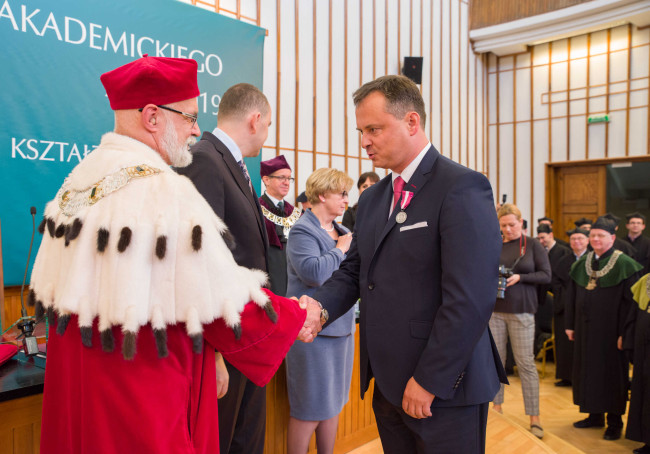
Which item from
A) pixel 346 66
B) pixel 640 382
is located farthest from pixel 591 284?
pixel 346 66

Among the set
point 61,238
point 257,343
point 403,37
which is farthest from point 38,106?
point 403,37

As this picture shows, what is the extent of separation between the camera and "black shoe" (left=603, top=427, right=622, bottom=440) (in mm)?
3770

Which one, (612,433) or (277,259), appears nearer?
(277,259)

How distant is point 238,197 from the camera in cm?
171

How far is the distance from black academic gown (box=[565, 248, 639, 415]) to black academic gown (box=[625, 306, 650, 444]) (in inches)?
10.1

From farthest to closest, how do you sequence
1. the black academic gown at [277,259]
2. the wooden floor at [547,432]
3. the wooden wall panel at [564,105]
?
the wooden wall panel at [564,105] < the wooden floor at [547,432] < the black academic gown at [277,259]

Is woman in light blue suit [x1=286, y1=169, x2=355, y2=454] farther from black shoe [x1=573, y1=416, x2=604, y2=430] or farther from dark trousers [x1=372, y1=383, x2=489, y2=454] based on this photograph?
black shoe [x1=573, y1=416, x2=604, y2=430]

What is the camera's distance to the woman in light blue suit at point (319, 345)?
2.36 meters

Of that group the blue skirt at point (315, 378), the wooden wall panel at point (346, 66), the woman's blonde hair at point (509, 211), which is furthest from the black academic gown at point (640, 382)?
the wooden wall panel at point (346, 66)

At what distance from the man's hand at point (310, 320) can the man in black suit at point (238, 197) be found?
0.82ft

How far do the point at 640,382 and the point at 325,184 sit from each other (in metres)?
2.78

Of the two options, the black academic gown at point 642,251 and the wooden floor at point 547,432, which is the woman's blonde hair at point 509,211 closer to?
the wooden floor at point 547,432

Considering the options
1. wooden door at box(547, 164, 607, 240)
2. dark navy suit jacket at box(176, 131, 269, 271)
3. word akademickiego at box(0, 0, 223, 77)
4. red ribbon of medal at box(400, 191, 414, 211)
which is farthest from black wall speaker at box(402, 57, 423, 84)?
red ribbon of medal at box(400, 191, 414, 211)

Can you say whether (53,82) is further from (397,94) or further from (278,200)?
(397,94)
